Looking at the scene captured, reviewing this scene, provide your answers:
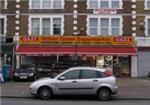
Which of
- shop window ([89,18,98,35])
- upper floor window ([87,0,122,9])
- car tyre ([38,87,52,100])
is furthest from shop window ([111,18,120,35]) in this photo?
car tyre ([38,87,52,100])

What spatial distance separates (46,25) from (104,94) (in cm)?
2317

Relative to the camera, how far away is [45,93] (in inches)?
953

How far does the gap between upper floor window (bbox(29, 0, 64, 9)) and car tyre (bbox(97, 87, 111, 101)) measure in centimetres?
2279

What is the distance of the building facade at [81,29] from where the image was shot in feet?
149

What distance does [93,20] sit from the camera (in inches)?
1818

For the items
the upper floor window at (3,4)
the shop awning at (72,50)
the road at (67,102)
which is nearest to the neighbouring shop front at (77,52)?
the shop awning at (72,50)

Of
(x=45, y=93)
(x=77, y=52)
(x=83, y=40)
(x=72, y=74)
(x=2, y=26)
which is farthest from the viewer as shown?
(x=2, y=26)

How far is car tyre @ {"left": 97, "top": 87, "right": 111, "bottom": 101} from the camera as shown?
2428cm

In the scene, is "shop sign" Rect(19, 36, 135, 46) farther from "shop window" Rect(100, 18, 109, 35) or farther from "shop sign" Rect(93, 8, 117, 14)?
"shop sign" Rect(93, 8, 117, 14)

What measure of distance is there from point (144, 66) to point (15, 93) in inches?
824

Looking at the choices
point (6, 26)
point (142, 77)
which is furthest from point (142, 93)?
point (6, 26)

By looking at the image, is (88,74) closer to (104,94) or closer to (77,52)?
(104,94)

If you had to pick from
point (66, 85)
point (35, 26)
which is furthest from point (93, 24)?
point (66, 85)

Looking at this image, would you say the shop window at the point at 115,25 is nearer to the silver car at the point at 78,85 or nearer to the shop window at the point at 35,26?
the shop window at the point at 35,26
